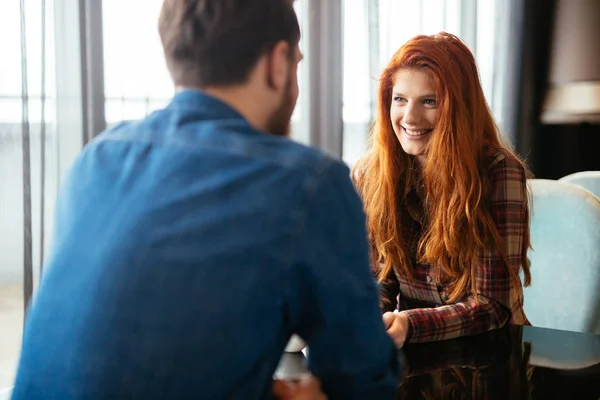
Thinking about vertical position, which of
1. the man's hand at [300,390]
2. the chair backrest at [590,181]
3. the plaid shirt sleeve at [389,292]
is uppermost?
the man's hand at [300,390]

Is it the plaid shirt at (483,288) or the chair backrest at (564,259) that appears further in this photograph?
the chair backrest at (564,259)

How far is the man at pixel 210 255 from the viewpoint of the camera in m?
0.66

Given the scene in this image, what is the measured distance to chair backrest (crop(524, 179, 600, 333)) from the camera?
5.29ft

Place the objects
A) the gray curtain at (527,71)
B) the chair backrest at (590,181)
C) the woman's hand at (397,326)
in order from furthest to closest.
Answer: the gray curtain at (527,71)
the chair backrest at (590,181)
the woman's hand at (397,326)

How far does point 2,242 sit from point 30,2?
69 centimetres

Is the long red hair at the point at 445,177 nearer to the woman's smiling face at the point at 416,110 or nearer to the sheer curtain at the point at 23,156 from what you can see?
the woman's smiling face at the point at 416,110

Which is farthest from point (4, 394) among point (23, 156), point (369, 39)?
point (369, 39)

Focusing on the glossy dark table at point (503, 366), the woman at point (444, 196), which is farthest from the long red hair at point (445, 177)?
the glossy dark table at point (503, 366)

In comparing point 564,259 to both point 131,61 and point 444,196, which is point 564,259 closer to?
point 444,196

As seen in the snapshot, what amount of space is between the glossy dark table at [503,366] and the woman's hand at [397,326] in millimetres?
24

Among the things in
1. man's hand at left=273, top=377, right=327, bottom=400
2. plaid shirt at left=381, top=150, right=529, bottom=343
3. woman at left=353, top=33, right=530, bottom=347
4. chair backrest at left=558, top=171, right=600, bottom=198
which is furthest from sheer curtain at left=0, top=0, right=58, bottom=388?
chair backrest at left=558, top=171, right=600, bottom=198

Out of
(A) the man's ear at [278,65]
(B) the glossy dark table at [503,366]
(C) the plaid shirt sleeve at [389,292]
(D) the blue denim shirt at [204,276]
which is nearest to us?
(D) the blue denim shirt at [204,276]

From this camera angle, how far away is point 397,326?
1.22 metres

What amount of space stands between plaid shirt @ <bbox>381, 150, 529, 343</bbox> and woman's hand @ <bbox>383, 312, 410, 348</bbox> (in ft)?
0.04
